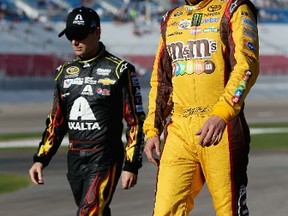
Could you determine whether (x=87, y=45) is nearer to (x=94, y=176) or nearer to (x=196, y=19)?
(x=94, y=176)

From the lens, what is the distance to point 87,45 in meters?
6.74

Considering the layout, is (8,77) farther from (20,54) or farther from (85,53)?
(85,53)

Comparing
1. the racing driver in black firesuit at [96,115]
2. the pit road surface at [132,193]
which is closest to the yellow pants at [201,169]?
the racing driver in black firesuit at [96,115]

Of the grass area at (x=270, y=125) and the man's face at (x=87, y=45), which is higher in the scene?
the man's face at (x=87, y=45)

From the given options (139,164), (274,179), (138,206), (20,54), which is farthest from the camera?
(20,54)

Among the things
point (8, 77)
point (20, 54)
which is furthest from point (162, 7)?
point (8, 77)

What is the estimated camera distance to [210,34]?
567cm

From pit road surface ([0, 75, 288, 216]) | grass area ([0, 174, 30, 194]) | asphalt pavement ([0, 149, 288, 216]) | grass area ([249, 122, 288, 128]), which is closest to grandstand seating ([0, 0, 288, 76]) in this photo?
grass area ([249, 122, 288, 128])

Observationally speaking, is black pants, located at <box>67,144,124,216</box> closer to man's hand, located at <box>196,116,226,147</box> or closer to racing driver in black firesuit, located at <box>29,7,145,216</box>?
racing driver in black firesuit, located at <box>29,7,145,216</box>

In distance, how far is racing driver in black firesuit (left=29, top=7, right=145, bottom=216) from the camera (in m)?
6.70

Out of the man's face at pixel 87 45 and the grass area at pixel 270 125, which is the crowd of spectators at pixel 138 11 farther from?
the man's face at pixel 87 45

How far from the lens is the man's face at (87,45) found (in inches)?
264

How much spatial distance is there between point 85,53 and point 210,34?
1.36 metres

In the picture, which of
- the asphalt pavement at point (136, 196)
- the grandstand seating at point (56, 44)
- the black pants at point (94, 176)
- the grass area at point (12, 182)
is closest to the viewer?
the black pants at point (94, 176)
